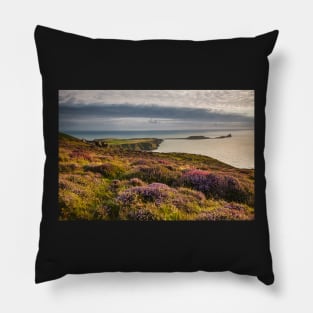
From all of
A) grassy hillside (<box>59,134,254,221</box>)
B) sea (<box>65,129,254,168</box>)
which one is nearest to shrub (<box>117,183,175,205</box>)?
grassy hillside (<box>59,134,254,221</box>)

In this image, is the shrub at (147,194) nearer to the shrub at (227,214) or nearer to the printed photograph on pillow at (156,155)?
the printed photograph on pillow at (156,155)

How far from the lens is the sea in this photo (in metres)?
1.34

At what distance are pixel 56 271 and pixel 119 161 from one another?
0.40 m

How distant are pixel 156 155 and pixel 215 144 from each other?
20cm

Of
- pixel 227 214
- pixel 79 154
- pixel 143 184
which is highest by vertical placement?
pixel 79 154

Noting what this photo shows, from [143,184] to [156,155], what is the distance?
11 cm

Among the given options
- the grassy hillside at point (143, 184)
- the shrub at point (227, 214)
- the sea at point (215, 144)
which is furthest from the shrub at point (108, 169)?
the shrub at point (227, 214)

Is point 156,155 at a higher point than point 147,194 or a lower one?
higher

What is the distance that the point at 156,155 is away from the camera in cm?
134

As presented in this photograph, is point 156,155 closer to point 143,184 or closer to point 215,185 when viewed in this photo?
point 143,184

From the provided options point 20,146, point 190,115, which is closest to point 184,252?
point 190,115

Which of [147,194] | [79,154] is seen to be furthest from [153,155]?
[79,154]

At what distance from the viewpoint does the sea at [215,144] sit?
1.34m

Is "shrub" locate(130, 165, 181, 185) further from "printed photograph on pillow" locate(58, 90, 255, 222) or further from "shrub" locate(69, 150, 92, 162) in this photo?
"shrub" locate(69, 150, 92, 162)
